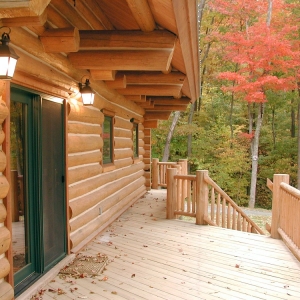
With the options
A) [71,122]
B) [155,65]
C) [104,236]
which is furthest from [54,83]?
[104,236]

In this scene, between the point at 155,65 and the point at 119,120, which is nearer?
the point at 155,65

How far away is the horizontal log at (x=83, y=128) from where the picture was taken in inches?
167

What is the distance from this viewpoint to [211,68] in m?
17.0

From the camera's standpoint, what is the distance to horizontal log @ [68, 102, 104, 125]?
4215 mm

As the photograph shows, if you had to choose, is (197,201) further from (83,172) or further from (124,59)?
(124,59)

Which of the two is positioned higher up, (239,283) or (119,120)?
(119,120)

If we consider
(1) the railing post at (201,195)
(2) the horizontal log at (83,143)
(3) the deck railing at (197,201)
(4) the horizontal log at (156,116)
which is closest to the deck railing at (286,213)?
(3) the deck railing at (197,201)

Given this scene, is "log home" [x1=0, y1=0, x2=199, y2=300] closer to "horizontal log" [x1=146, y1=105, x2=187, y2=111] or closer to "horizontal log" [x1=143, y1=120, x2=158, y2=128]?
"horizontal log" [x1=146, y1=105, x2=187, y2=111]

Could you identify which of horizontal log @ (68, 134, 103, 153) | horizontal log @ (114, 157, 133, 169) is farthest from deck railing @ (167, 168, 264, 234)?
horizontal log @ (68, 134, 103, 153)

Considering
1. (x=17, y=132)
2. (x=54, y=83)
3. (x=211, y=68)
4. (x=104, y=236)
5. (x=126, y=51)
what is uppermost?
(x=211, y=68)

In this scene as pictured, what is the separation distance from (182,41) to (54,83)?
5.36ft

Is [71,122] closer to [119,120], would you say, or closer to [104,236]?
[104,236]

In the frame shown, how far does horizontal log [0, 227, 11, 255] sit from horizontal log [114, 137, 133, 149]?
4225mm

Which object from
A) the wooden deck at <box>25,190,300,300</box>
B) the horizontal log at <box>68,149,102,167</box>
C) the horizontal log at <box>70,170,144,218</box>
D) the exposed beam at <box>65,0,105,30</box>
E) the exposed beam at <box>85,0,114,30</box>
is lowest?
the wooden deck at <box>25,190,300,300</box>
